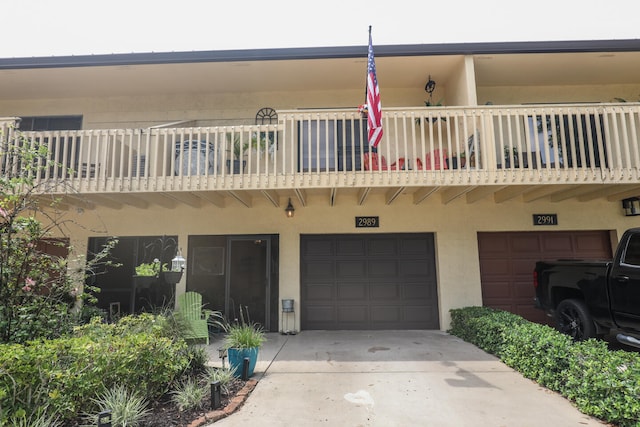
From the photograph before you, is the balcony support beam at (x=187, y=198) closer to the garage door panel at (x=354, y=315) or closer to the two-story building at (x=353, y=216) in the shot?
the two-story building at (x=353, y=216)

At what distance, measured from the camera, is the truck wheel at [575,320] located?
5.43 m

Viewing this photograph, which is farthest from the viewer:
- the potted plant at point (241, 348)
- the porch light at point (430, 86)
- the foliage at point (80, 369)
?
the porch light at point (430, 86)

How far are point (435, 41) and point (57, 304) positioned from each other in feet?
25.7

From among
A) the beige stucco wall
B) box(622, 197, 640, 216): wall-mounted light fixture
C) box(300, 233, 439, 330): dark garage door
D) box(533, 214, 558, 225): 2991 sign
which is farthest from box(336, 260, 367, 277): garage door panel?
box(622, 197, 640, 216): wall-mounted light fixture

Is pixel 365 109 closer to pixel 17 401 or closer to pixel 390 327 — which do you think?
pixel 390 327

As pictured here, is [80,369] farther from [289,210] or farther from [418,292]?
[418,292]

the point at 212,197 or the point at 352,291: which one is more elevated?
the point at 212,197

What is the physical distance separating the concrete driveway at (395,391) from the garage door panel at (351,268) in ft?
6.31

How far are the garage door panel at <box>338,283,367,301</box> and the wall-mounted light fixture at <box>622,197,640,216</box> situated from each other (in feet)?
20.1

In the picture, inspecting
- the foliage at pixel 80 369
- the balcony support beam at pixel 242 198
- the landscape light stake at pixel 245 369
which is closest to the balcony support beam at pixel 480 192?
the balcony support beam at pixel 242 198

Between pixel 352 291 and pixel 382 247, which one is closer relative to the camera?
pixel 352 291

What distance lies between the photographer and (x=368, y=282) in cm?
814

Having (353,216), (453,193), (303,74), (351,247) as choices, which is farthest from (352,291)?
(303,74)

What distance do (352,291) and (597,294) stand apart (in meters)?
4.49
